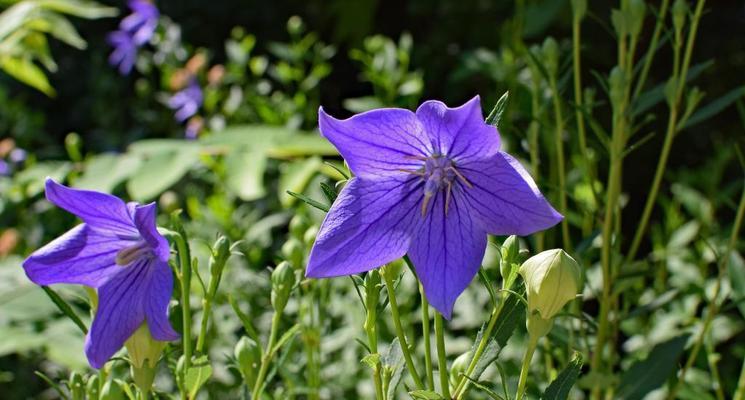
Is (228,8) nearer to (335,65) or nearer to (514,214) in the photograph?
(335,65)

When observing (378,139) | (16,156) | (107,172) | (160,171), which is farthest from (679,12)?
(16,156)

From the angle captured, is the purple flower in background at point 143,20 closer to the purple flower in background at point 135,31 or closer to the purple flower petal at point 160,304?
the purple flower in background at point 135,31

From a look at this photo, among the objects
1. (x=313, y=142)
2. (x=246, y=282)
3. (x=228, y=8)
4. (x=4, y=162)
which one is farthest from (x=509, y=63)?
(x=228, y=8)

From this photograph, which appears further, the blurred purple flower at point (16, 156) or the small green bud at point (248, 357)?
the blurred purple flower at point (16, 156)

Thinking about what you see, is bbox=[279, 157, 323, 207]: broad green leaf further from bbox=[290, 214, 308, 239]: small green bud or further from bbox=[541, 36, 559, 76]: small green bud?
bbox=[541, 36, 559, 76]: small green bud

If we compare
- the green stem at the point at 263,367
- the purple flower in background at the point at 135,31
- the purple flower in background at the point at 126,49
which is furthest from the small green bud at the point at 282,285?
the purple flower in background at the point at 126,49

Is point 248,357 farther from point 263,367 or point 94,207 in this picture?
point 94,207

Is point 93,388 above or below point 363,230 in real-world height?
below
